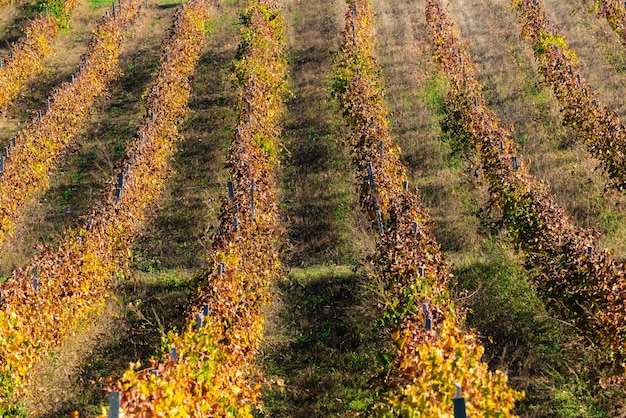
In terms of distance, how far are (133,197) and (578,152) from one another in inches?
413

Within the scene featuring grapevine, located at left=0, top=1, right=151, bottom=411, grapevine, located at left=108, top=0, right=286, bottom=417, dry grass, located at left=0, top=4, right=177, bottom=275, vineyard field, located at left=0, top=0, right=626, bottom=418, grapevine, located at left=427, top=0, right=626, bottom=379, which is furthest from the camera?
dry grass, located at left=0, top=4, right=177, bottom=275

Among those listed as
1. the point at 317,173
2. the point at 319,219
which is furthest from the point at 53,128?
the point at 319,219

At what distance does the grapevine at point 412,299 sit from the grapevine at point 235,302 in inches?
71.0

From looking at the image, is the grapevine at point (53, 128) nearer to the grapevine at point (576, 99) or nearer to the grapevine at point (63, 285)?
the grapevine at point (63, 285)

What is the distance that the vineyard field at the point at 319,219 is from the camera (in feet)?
29.6

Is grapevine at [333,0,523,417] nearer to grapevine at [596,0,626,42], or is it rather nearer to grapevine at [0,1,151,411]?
grapevine at [0,1,151,411]

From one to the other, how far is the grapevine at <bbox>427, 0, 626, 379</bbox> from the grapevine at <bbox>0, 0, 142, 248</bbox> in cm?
1000

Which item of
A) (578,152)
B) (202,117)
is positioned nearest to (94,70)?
(202,117)

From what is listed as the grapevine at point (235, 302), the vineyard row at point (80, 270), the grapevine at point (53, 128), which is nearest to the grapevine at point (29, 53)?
the grapevine at point (53, 128)

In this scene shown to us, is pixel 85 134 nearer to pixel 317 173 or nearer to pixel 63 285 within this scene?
pixel 317 173

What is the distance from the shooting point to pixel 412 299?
360 inches

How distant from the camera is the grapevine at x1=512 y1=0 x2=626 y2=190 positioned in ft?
48.3

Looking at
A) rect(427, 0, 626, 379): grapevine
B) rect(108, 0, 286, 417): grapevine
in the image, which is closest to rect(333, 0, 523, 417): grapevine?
rect(427, 0, 626, 379): grapevine

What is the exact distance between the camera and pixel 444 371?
6965mm
